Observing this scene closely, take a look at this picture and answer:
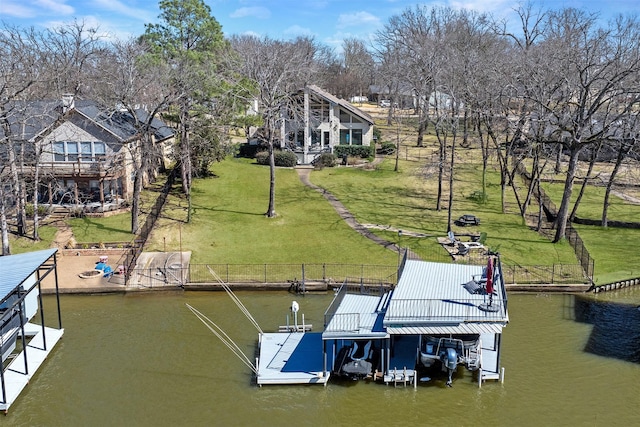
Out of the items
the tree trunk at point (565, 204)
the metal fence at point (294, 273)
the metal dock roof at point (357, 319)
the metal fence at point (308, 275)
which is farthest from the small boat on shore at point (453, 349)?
the tree trunk at point (565, 204)

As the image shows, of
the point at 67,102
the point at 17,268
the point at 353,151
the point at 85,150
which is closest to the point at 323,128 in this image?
the point at 353,151

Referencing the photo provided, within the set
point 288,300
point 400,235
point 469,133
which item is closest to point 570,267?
point 400,235

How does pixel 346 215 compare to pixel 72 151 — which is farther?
pixel 72 151

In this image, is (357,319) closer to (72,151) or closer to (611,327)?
(611,327)

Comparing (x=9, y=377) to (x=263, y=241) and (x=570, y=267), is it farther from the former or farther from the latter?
(x=570, y=267)

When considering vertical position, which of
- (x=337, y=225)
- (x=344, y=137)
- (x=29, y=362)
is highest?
(x=344, y=137)

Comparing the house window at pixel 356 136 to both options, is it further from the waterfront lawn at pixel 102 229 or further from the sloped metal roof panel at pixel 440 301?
Result: the sloped metal roof panel at pixel 440 301

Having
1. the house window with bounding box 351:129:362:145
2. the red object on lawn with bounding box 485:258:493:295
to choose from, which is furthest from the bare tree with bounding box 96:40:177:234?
the red object on lawn with bounding box 485:258:493:295
